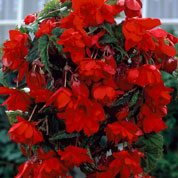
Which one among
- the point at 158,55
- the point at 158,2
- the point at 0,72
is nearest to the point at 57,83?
the point at 0,72

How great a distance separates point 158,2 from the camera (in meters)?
2.93

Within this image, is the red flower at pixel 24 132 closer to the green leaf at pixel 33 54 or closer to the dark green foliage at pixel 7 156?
the green leaf at pixel 33 54

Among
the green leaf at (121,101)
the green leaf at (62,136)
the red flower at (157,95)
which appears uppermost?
the red flower at (157,95)

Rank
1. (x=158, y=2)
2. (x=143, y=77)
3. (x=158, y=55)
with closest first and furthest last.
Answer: (x=143, y=77), (x=158, y=55), (x=158, y=2)

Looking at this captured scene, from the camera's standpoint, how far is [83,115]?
0.63 metres

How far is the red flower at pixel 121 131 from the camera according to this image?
2.13 ft

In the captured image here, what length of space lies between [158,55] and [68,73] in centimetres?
21

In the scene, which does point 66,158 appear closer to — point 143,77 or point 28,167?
point 28,167

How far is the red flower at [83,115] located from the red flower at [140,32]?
0.46 ft

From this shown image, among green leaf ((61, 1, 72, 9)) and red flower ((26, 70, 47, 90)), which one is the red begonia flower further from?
green leaf ((61, 1, 72, 9))

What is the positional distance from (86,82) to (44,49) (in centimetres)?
11

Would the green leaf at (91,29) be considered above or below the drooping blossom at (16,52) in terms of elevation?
above

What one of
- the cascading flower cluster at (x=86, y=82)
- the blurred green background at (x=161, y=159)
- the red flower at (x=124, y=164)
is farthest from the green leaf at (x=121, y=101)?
the blurred green background at (x=161, y=159)

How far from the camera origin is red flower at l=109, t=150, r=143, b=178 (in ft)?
2.19
